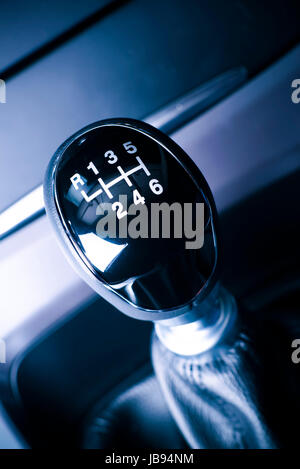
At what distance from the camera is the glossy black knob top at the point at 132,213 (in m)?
0.29

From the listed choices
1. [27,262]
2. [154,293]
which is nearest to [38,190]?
[27,262]

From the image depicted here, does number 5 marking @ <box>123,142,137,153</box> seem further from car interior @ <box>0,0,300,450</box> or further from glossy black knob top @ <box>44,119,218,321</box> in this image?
car interior @ <box>0,0,300,450</box>

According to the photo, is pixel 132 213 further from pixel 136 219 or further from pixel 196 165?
pixel 196 165

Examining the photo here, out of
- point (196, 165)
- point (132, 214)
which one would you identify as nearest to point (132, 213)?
point (132, 214)

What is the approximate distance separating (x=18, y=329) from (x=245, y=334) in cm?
23

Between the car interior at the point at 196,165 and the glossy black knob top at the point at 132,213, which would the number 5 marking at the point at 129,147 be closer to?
the glossy black knob top at the point at 132,213

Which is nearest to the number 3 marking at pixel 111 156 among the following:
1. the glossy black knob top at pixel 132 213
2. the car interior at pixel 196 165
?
the glossy black knob top at pixel 132 213

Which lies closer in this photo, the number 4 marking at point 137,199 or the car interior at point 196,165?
the number 4 marking at point 137,199

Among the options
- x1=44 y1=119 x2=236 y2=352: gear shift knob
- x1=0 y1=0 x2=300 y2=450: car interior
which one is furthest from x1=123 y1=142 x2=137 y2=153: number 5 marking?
x1=0 y1=0 x2=300 y2=450: car interior

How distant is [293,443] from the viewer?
1.40 feet

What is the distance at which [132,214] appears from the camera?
0.29 m

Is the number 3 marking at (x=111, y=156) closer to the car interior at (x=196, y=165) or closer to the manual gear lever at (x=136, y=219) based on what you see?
the manual gear lever at (x=136, y=219)

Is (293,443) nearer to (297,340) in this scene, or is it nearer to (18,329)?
(297,340)

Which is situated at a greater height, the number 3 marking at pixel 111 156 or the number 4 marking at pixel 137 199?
the number 3 marking at pixel 111 156
